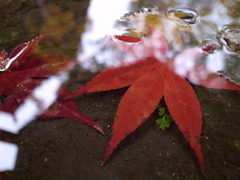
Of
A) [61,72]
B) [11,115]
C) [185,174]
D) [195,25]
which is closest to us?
[185,174]

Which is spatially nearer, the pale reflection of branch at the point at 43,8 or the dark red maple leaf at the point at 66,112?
the dark red maple leaf at the point at 66,112

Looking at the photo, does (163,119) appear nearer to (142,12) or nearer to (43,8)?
(142,12)

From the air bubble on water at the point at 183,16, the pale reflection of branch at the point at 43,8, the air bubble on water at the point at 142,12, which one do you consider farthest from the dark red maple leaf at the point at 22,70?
the air bubble on water at the point at 183,16

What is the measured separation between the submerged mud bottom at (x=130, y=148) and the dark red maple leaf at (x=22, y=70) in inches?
5.5

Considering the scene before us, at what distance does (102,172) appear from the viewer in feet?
2.47

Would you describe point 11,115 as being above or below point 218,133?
above

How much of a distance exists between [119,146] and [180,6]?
3.28 ft

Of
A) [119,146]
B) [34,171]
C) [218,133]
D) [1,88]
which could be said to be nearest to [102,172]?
[119,146]

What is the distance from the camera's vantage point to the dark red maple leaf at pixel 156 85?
29.3 inches

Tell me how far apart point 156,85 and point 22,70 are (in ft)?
2.01

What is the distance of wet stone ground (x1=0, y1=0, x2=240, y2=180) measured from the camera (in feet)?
2.46

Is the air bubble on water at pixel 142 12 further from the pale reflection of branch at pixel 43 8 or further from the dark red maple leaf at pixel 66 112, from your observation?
the dark red maple leaf at pixel 66 112

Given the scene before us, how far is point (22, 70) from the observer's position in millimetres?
985

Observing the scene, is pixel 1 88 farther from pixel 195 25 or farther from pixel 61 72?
pixel 195 25
